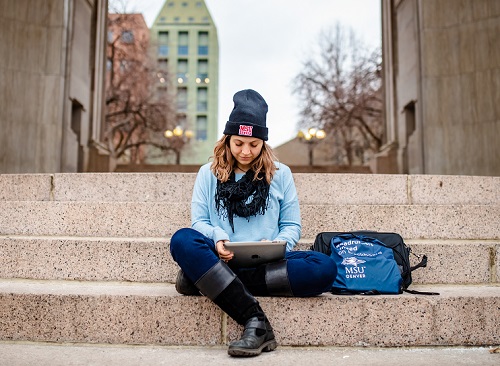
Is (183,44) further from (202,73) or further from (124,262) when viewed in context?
(124,262)

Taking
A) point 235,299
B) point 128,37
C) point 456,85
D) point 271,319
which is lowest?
point 271,319

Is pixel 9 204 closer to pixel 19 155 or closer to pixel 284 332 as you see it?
pixel 284 332

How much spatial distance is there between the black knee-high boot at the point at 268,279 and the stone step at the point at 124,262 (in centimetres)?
83

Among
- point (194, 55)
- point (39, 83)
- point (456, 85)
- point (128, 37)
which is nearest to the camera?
point (456, 85)

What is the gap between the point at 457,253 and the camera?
366cm

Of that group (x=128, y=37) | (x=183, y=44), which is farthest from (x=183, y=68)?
(x=128, y=37)

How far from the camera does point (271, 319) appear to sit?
2.95m

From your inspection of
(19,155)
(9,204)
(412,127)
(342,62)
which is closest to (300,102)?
(342,62)

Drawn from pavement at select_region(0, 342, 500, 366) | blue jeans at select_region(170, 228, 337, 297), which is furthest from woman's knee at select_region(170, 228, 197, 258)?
pavement at select_region(0, 342, 500, 366)

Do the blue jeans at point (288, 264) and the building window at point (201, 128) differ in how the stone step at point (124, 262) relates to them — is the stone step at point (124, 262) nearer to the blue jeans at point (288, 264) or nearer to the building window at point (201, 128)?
the blue jeans at point (288, 264)

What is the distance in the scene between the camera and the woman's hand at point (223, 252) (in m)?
2.83

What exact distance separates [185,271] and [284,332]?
0.72 metres

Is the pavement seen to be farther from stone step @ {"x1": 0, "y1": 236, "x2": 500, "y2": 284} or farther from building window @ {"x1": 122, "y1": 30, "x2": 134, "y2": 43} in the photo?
building window @ {"x1": 122, "y1": 30, "x2": 134, "y2": 43}

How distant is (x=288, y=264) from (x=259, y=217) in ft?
1.36
